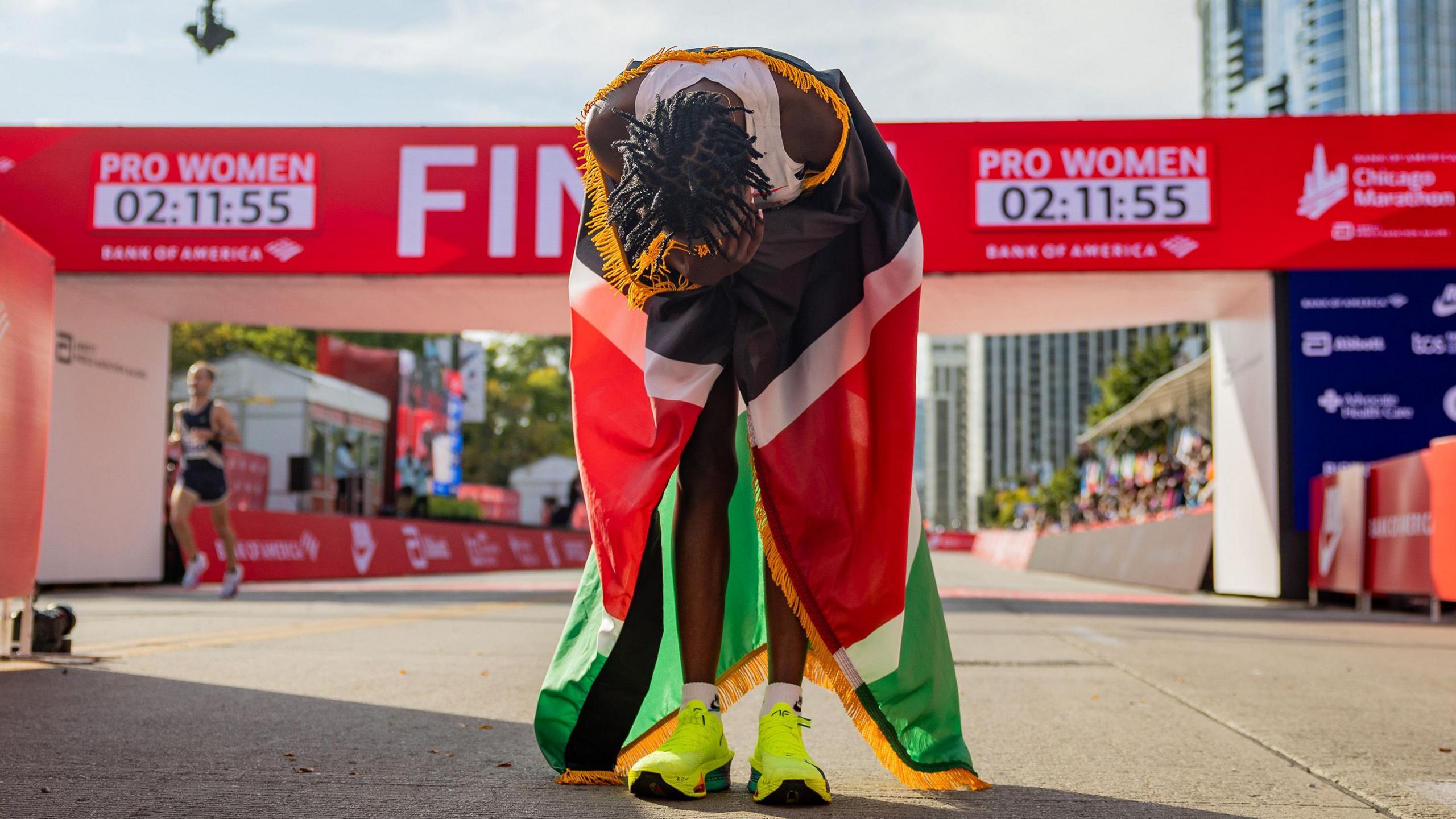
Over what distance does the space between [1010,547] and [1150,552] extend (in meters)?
20.2

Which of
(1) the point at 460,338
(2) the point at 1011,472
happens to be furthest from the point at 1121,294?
(2) the point at 1011,472

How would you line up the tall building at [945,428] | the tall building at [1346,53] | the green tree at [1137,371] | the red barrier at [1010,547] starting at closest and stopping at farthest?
the red barrier at [1010,547] < the green tree at [1137,371] < the tall building at [1346,53] < the tall building at [945,428]

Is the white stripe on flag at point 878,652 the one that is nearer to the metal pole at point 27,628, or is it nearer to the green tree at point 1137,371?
the metal pole at point 27,628

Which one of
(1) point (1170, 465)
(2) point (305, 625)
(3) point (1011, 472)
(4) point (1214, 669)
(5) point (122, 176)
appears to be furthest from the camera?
(3) point (1011, 472)

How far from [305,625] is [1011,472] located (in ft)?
448

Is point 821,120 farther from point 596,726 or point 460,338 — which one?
point 460,338

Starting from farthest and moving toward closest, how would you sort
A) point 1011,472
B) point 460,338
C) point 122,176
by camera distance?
point 1011,472 < point 460,338 < point 122,176

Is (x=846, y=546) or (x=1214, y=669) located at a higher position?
(x=846, y=546)

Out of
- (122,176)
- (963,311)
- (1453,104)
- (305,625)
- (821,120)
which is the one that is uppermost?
(1453,104)

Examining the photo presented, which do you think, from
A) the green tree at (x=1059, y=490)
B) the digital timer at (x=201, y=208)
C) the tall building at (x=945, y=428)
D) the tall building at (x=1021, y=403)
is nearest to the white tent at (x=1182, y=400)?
the digital timer at (x=201, y=208)

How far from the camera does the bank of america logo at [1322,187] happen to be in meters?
12.4

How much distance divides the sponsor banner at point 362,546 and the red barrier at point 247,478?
1815 millimetres

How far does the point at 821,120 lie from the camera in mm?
2635

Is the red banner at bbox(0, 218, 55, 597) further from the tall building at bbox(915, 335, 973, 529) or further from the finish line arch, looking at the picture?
the tall building at bbox(915, 335, 973, 529)
